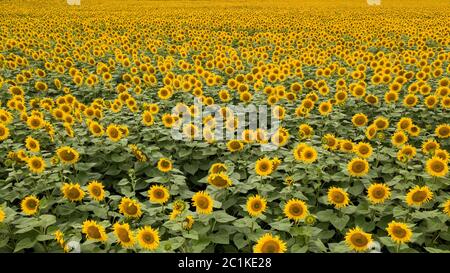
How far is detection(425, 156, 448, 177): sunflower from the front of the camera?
4.31 metres

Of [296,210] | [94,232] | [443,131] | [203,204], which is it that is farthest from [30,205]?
[443,131]

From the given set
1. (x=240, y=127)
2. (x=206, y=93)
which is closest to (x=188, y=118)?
(x=240, y=127)

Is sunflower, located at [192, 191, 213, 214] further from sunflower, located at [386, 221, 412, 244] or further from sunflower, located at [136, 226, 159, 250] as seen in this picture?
sunflower, located at [386, 221, 412, 244]

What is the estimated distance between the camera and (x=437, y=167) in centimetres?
436

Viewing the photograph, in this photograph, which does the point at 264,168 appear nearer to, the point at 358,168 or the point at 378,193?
the point at 358,168

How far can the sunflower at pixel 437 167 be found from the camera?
4.31 metres

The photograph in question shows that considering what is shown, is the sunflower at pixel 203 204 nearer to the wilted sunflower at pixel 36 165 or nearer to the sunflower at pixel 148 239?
the sunflower at pixel 148 239

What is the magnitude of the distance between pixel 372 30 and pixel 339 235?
52.0ft

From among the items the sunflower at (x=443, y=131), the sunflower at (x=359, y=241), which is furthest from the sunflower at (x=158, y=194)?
the sunflower at (x=443, y=131)

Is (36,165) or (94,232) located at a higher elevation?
(36,165)

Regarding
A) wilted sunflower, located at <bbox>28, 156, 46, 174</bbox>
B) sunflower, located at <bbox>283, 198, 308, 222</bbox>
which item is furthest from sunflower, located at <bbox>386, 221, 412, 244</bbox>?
wilted sunflower, located at <bbox>28, 156, 46, 174</bbox>

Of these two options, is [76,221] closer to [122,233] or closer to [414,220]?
[122,233]

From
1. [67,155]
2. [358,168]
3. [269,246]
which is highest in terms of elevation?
[67,155]

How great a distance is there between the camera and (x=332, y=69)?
955cm
